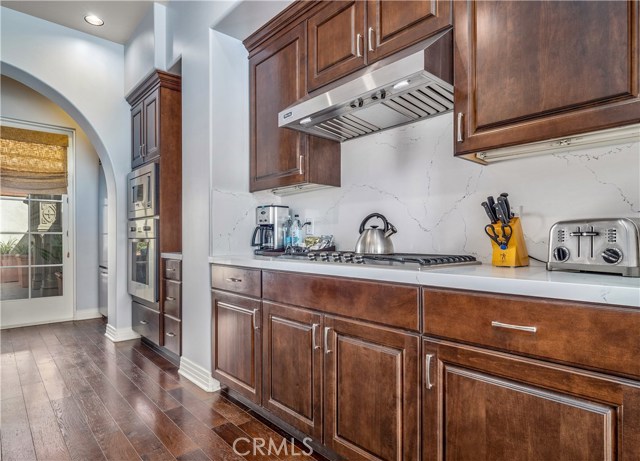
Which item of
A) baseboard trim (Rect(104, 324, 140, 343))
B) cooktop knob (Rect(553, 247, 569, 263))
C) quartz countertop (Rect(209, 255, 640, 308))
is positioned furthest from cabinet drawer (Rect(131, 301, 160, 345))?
cooktop knob (Rect(553, 247, 569, 263))

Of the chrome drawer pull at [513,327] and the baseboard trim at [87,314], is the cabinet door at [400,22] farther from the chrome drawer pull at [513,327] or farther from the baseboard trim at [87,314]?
the baseboard trim at [87,314]

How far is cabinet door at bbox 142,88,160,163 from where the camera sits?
338 cm

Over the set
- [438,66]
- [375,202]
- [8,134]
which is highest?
[8,134]

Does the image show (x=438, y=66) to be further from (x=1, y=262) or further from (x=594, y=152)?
(x=1, y=262)

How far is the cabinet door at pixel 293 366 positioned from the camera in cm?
171

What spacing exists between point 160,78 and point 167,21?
54 cm

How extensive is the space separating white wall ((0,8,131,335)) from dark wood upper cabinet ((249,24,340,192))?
6.64 ft

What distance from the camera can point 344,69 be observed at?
78.4 inches

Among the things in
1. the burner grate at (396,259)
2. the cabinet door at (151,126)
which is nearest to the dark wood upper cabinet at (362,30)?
the burner grate at (396,259)

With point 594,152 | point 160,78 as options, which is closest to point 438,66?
point 594,152

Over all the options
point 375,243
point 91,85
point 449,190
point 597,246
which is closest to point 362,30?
point 449,190

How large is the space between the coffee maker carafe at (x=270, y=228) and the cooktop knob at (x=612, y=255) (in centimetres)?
192

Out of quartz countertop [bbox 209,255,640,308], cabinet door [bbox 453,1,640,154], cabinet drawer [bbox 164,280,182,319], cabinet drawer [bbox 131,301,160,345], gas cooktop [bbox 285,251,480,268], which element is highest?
cabinet door [bbox 453,1,640,154]

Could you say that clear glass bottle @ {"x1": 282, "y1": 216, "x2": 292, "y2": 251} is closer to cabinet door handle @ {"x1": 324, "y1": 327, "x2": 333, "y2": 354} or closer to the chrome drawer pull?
cabinet door handle @ {"x1": 324, "y1": 327, "x2": 333, "y2": 354}
